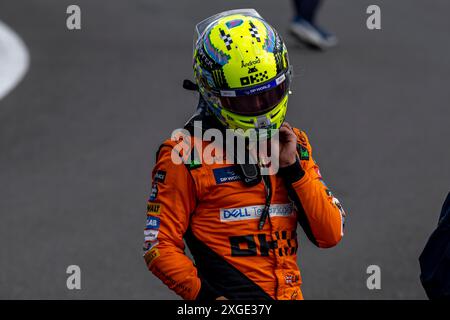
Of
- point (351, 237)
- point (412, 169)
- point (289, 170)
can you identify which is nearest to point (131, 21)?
point (412, 169)

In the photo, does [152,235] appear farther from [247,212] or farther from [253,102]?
[253,102]

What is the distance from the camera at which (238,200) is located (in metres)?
4.23

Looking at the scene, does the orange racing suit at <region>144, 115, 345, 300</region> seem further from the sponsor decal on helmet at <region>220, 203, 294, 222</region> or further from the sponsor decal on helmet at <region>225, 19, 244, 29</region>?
the sponsor decal on helmet at <region>225, 19, 244, 29</region>

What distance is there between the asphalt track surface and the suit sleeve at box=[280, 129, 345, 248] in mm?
2851

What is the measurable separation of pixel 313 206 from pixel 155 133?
5.44 meters

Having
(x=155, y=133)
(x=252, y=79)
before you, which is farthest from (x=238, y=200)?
(x=155, y=133)

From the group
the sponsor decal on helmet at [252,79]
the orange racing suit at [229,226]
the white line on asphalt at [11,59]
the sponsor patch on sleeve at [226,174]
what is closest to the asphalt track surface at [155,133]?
the white line on asphalt at [11,59]

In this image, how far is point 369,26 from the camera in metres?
12.6

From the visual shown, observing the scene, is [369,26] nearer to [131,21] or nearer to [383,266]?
[131,21]

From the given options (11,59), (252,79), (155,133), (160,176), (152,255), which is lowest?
(155,133)

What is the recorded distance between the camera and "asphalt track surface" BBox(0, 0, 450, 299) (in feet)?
24.1

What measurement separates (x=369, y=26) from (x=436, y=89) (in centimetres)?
206

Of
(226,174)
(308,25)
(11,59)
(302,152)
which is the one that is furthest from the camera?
(308,25)

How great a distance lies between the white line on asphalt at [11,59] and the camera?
34.7ft
